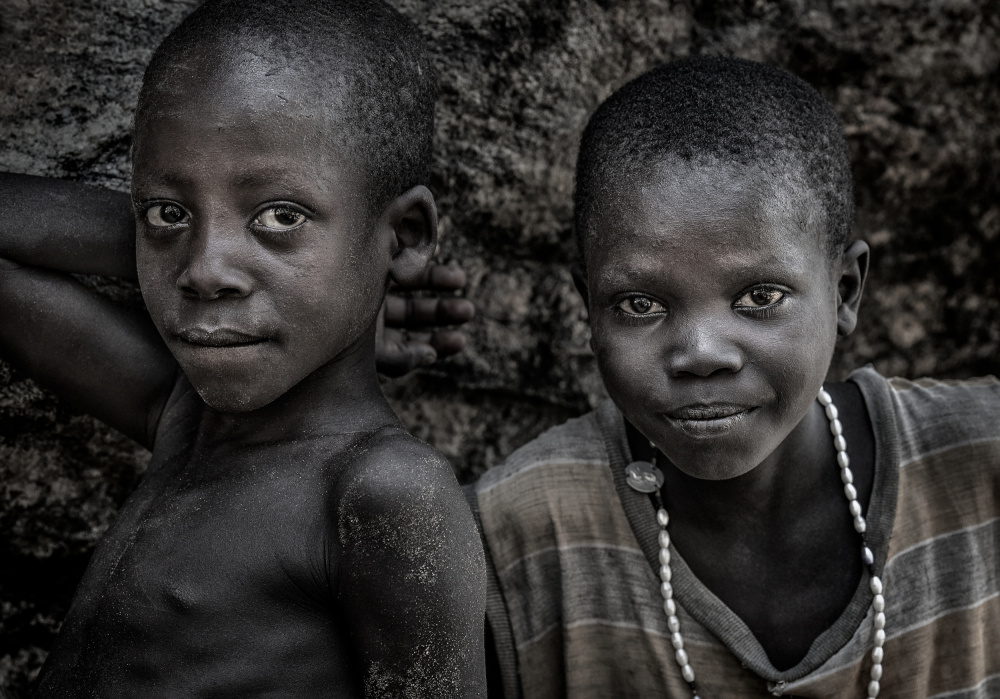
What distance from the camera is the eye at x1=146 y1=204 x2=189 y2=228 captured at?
1.49 m

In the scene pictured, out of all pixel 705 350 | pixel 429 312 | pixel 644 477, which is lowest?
pixel 644 477

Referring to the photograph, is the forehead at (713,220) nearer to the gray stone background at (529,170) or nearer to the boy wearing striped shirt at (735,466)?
the boy wearing striped shirt at (735,466)

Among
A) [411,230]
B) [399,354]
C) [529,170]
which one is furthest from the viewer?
[529,170]

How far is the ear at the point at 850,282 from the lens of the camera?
1701 millimetres

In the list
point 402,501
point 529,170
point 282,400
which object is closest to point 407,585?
point 402,501

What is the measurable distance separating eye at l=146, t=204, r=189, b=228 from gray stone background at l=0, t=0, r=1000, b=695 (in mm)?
434

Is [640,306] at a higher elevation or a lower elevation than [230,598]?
higher

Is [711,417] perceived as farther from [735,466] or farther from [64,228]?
[64,228]

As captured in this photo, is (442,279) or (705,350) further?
(442,279)

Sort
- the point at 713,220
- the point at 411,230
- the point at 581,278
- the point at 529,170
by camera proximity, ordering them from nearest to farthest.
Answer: the point at 713,220 → the point at 411,230 → the point at 581,278 → the point at 529,170

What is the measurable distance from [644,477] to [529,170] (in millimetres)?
665

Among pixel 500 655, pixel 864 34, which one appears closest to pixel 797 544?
pixel 500 655

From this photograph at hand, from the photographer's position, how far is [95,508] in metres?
2.02

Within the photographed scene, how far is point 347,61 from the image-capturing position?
59.4 inches
